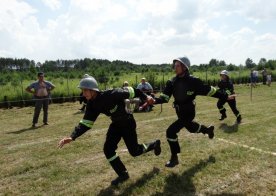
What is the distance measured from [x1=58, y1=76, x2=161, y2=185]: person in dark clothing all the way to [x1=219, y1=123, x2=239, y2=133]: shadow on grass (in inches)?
174

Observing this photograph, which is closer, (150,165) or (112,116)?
(112,116)

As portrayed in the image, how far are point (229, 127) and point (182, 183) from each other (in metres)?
4.91

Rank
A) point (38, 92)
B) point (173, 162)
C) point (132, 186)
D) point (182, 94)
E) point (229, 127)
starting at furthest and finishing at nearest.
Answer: point (38, 92)
point (229, 127)
point (173, 162)
point (182, 94)
point (132, 186)

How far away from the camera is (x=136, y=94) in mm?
5660

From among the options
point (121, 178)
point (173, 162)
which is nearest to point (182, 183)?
point (173, 162)

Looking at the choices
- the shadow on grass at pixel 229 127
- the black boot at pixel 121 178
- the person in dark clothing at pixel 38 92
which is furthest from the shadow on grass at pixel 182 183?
the person in dark clothing at pixel 38 92

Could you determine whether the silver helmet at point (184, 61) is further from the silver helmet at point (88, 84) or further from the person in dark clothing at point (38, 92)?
the person in dark clothing at point (38, 92)

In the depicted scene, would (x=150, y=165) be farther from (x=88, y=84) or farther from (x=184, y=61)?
(x=88, y=84)

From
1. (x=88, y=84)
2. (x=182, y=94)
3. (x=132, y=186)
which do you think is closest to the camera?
(x=88, y=84)

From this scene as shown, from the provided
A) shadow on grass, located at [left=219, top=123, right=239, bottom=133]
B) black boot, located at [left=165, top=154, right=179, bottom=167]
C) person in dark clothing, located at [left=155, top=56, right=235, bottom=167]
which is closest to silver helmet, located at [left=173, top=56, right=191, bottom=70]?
person in dark clothing, located at [left=155, top=56, right=235, bottom=167]

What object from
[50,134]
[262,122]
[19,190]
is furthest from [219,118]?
[19,190]

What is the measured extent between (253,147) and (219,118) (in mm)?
4380

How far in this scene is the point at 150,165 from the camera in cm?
639

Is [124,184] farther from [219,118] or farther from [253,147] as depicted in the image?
[219,118]
